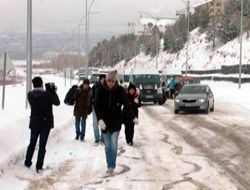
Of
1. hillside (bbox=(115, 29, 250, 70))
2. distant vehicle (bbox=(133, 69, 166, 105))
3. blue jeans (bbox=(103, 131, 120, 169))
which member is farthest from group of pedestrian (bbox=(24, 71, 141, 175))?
hillside (bbox=(115, 29, 250, 70))

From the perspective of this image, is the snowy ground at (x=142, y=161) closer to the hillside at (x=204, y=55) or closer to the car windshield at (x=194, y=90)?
the car windshield at (x=194, y=90)

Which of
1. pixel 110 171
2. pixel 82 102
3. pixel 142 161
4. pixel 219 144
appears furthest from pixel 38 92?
pixel 219 144

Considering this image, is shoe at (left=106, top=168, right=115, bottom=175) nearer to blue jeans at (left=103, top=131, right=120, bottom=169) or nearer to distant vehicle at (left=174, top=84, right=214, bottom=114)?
blue jeans at (left=103, top=131, right=120, bottom=169)

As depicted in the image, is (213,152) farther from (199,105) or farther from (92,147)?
(199,105)

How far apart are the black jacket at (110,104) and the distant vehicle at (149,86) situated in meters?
27.1

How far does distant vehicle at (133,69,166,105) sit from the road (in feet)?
60.7

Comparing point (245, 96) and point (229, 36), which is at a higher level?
point (229, 36)

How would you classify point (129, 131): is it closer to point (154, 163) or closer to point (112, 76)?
point (154, 163)

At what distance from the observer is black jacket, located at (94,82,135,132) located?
1115cm

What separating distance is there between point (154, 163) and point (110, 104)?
215 cm

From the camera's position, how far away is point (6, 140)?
13.5 m

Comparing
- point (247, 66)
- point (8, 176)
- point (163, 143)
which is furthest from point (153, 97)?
point (247, 66)

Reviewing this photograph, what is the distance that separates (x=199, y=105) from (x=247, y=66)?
42.0m

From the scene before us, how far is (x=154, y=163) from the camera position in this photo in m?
12.7
